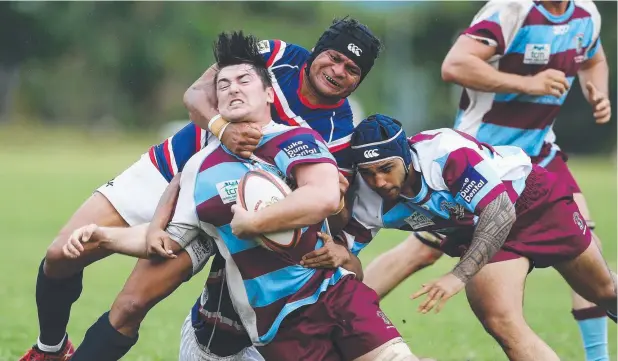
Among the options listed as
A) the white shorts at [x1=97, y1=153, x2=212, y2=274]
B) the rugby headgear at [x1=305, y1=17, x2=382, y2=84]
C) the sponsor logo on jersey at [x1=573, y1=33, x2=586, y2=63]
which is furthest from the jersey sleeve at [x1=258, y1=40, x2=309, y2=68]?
the sponsor logo on jersey at [x1=573, y1=33, x2=586, y2=63]

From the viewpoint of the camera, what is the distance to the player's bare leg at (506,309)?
5129 mm

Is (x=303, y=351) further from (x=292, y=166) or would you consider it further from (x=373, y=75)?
(x=373, y=75)

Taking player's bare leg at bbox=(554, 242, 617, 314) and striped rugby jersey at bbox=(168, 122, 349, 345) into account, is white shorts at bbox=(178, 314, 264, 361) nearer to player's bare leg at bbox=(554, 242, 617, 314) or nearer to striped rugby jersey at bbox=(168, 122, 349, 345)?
striped rugby jersey at bbox=(168, 122, 349, 345)

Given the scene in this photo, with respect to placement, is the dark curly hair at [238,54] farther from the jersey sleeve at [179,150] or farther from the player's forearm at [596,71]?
the player's forearm at [596,71]

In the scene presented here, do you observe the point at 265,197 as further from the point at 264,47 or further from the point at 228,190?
the point at 264,47

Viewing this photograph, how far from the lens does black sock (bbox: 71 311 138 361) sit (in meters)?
4.82

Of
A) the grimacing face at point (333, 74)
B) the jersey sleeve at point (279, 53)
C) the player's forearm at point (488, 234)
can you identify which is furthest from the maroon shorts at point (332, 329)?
the jersey sleeve at point (279, 53)

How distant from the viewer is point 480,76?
6.07 metres

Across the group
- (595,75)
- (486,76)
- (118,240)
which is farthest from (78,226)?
(595,75)

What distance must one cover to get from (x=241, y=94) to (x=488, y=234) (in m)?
1.31

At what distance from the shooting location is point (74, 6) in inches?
1711

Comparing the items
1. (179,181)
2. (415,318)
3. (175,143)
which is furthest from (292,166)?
(415,318)

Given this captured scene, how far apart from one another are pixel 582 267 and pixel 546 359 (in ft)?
2.12

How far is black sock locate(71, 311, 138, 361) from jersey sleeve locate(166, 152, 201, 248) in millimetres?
506
